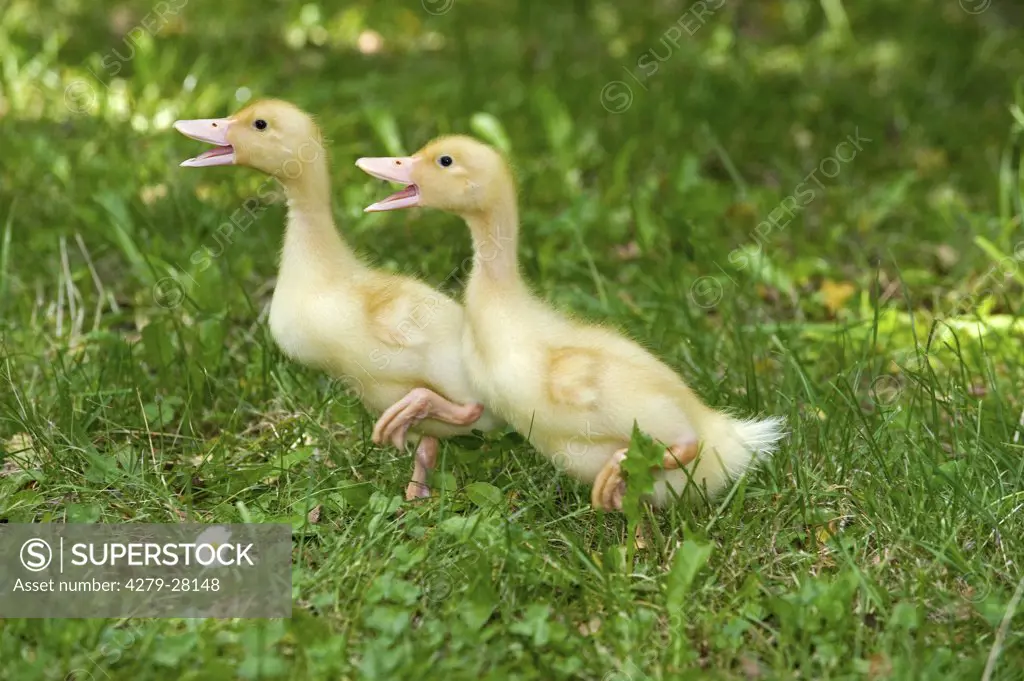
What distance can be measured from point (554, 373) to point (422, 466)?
2.21ft

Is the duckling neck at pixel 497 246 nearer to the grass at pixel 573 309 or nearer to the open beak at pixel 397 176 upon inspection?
the open beak at pixel 397 176

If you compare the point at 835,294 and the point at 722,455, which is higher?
the point at 835,294

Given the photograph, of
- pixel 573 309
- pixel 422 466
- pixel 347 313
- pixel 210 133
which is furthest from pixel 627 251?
pixel 210 133

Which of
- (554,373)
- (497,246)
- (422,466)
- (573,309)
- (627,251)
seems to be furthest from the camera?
(627,251)

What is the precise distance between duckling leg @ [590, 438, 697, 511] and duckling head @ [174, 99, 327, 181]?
1181 mm

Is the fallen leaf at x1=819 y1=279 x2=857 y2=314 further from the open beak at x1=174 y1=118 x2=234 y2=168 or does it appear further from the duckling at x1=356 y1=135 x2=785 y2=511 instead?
the open beak at x1=174 y1=118 x2=234 y2=168

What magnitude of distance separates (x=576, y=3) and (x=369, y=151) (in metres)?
Result: 2.89

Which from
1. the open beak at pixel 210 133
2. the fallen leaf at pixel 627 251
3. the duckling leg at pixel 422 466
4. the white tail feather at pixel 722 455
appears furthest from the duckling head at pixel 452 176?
the fallen leaf at pixel 627 251

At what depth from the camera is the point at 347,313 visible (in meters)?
3.60

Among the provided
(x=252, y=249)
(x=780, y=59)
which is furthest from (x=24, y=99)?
(x=780, y=59)

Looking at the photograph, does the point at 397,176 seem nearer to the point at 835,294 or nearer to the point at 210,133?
the point at 210,133

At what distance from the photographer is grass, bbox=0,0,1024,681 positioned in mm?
3160

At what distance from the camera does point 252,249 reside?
5.22 metres

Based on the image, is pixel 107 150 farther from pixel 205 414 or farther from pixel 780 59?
pixel 780 59
